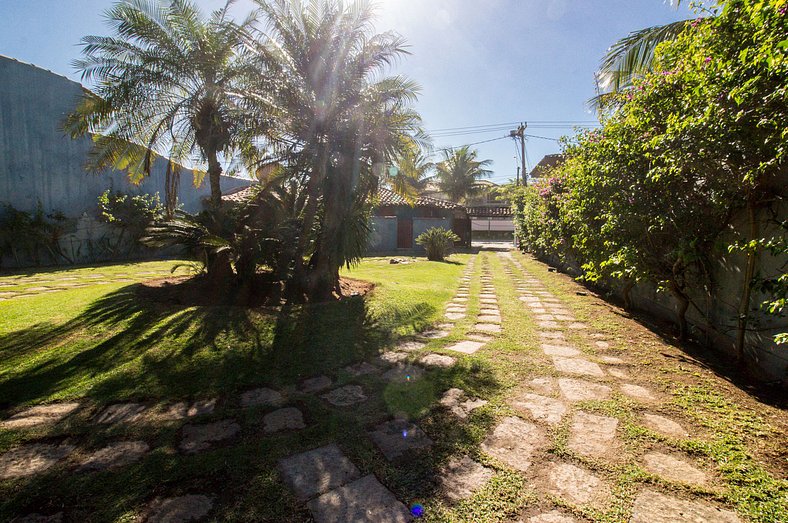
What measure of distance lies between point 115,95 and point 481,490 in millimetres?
8696

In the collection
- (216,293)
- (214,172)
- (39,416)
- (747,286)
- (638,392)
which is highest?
(214,172)

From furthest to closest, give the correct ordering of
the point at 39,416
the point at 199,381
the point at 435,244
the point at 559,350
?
the point at 435,244 → the point at 559,350 → the point at 199,381 → the point at 39,416

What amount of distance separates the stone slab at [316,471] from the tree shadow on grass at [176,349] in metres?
1.13

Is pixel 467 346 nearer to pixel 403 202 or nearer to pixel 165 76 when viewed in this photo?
pixel 165 76

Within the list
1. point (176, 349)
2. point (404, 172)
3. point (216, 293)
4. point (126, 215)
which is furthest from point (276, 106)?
point (126, 215)

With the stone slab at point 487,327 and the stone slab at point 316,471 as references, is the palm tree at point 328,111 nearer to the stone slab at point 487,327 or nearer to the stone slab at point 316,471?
the stone slab at point 487,327

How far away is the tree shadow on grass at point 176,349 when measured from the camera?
2.83 m

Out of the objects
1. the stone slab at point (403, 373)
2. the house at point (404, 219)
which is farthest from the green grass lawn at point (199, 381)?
the house at point (404, 219)

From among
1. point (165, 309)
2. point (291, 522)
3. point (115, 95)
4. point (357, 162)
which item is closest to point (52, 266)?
point (115, 95)

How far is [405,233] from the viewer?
70.9 feet

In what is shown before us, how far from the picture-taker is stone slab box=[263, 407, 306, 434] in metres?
2.25

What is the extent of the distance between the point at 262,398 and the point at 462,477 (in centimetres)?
166

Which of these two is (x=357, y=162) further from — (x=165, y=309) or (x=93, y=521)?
(x=93, y=521)

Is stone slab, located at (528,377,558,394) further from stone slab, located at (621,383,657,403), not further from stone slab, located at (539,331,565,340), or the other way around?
stone slab, located at (539,331,565,340)
